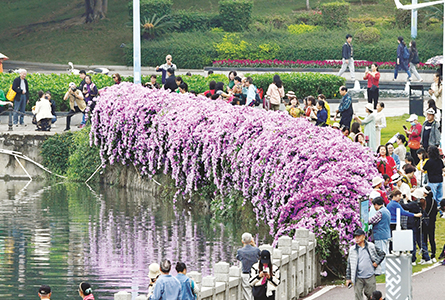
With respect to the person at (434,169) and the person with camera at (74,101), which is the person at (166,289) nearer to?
the person at (434,169)

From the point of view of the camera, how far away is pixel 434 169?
760 inches

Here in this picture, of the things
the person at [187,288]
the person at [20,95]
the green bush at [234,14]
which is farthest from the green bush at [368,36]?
the person at [187,288]

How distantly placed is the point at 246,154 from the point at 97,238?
13.4ft

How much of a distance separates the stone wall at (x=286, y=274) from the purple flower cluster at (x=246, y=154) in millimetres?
1134

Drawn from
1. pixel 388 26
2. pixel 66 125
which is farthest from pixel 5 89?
pixel 388 26

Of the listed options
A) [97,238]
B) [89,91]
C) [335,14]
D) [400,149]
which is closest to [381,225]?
[400,149]

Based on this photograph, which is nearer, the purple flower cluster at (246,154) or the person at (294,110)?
the purple flower cluster at (246,154)

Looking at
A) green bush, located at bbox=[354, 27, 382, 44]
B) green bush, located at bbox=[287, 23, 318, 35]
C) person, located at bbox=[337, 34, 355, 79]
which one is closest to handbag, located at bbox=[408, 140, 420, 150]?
person, located at bbox=[337, 34, 355, 79]

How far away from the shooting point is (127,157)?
2730 centimetres

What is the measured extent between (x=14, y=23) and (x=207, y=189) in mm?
43030

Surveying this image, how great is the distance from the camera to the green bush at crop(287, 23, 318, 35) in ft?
182

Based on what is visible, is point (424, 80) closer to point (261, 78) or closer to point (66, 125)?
point (261, 78)

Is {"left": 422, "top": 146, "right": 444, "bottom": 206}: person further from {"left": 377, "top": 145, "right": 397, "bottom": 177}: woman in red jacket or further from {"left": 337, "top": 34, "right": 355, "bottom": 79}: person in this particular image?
{"left": 337, "top": 34, "right": 355, "bottom": 79}: person

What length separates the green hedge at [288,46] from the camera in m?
50.0
